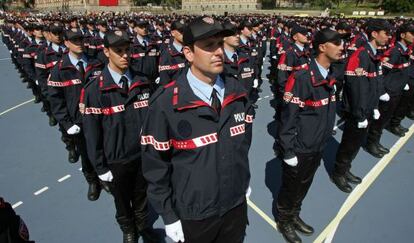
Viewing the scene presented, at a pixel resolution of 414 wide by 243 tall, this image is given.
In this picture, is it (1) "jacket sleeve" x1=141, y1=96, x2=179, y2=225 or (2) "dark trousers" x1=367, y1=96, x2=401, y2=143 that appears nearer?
(1) "jacket sleeve" x1=141, y1=96, x2=179, y2=225

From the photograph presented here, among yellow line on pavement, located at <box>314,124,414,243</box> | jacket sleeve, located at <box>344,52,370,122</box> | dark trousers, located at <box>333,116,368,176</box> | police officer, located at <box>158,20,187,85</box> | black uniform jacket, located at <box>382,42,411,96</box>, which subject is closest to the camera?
yellow line on pavement, located at <box>314,124,414,243</box>

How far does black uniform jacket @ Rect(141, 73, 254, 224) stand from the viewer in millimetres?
2365

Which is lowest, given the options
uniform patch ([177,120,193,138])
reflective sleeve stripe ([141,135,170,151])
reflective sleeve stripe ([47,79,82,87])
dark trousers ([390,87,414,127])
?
dark trousers ([390,87,414,127])

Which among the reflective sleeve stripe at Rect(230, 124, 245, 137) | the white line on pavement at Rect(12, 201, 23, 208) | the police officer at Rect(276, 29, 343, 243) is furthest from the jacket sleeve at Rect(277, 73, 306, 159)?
the white line on pavement at Rect(12, 201, 23, 208)

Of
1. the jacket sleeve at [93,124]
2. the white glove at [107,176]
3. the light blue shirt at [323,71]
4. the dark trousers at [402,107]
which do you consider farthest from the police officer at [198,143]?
the dark trousers at [402,107]

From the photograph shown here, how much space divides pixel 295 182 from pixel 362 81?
2232 millimetres

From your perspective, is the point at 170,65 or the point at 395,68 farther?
the point at 170,65

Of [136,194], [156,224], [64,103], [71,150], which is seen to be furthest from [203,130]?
[71,150]

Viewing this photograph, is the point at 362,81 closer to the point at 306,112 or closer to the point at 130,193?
the point at 306,112

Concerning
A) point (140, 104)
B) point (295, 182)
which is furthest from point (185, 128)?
point (295, 182)

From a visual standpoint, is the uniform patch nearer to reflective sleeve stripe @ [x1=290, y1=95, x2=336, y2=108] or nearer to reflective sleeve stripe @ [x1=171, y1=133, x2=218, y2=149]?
reflective sleeve stripe @ [x1=171, y1=133, x2=218, y2=149]

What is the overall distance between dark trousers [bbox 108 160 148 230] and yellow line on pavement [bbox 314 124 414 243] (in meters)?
2.49

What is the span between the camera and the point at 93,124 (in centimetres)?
354

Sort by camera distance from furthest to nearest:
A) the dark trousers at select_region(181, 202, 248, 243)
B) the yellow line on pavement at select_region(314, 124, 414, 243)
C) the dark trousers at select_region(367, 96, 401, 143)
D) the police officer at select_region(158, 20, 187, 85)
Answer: the police officer at select_region(158, 20, 187, 85) < the dark trousers at select_region(367, 96, 401, 143) < the yellow line on pavement at select_region(314, 124, 414, 243) < the dark trousers at select_region(181, 202, 248, 243)
